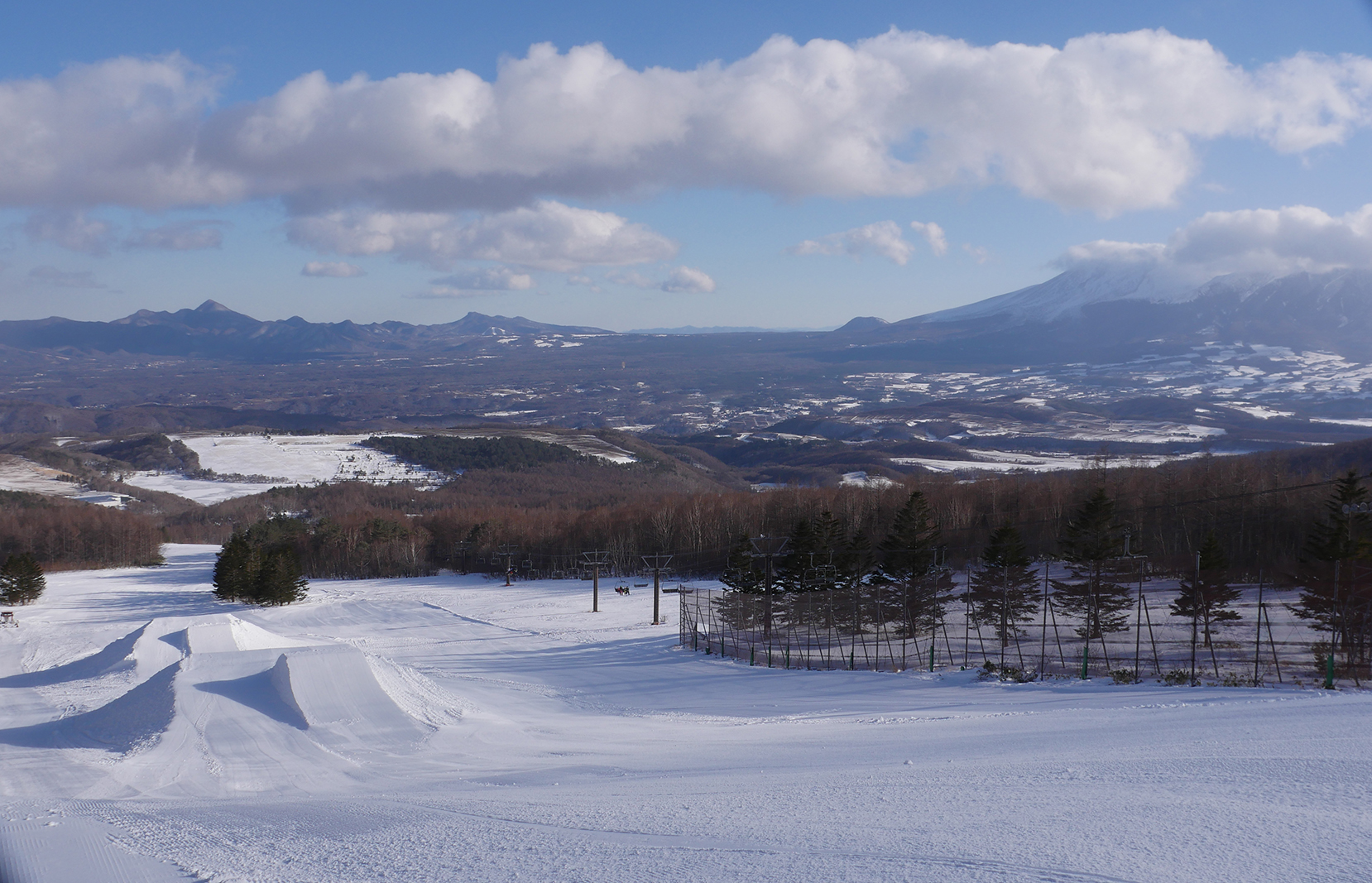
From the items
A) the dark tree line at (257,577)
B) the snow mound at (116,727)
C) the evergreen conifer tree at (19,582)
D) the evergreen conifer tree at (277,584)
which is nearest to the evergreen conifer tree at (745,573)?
the snow mound at (116,727)

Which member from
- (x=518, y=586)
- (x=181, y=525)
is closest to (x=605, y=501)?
(x=518, y=586)

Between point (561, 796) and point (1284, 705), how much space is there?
11.8 meters

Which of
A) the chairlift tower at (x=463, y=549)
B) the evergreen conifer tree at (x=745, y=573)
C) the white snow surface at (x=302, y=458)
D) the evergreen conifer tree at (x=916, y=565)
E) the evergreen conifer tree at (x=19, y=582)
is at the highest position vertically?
the white snow surface at (x=302, y=458)

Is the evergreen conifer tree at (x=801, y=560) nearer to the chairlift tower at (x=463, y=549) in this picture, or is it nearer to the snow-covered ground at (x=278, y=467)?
the chairlift tower at (x=463, y=549)

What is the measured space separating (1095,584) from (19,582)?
64000mm

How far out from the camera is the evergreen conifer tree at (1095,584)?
26.1 metres

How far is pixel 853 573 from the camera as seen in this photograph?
3928 cm

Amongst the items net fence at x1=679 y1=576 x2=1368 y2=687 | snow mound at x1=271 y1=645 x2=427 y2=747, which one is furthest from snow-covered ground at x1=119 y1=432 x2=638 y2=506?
snow mound at x1=271 y1=645 x2=427 y2=747

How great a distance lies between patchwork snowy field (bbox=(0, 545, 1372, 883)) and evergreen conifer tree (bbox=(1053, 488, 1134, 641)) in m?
6.62

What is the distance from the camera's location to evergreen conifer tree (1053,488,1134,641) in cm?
2606

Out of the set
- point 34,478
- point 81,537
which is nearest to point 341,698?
point 81,537

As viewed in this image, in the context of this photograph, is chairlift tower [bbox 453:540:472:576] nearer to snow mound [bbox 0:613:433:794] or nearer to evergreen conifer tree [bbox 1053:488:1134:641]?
evergreen conifer tree [bbox 1053:488:1134:641]

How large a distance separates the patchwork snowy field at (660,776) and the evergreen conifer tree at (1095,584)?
6.62 m

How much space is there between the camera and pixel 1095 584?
26.5 m
